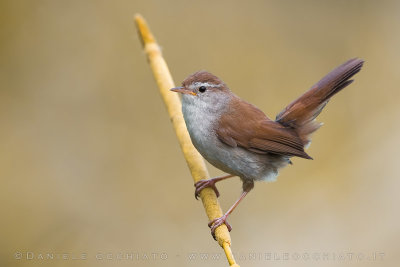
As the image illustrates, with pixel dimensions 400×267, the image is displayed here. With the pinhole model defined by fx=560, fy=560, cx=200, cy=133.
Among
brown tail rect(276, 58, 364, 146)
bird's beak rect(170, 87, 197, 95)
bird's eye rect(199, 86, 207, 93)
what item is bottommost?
brown tail rect(276, 58, 364, 146)

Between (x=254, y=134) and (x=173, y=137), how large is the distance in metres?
1.57

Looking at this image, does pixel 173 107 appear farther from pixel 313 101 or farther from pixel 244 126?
pixel 313 101

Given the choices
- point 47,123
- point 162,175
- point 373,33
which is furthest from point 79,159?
point 373,33

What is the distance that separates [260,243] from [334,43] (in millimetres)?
2429

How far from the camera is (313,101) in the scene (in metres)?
4.14

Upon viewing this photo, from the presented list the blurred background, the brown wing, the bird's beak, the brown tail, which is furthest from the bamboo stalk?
the brown tail

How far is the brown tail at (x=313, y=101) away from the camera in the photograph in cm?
398

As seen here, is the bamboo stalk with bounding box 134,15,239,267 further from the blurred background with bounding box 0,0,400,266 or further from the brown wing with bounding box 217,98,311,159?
the blurred background with bounding box 0,0,400,266

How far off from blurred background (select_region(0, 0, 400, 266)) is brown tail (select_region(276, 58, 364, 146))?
39.6 inches

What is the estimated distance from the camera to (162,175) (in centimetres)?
537

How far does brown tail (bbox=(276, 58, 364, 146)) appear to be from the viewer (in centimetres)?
398

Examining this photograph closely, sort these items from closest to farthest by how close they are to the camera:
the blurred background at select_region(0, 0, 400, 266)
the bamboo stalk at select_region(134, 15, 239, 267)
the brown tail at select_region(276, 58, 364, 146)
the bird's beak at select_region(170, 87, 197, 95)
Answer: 1. the bamboo stalk at select_region(134, 15, 239, 267)
2. the bird's beak at select_region(170, 87, 197, 95)
3. the brown tail at select_region(276, 58, 364, 146)
4. the blurred background at select_region(0, 0, 400, 266)

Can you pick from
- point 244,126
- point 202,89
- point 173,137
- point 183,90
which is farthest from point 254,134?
point 173,137

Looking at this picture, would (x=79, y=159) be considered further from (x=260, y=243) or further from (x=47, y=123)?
(x=260, y=243)
